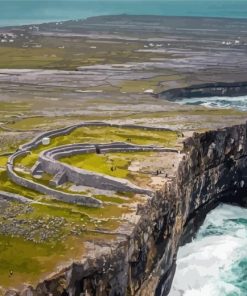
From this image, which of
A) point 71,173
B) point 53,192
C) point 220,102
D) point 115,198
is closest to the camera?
point 115,198

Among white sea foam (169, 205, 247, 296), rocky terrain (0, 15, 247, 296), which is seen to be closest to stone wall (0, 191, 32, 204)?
rocky terrain (0, 15, 247, 296)

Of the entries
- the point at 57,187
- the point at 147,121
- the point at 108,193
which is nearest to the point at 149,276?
the point at 108,193

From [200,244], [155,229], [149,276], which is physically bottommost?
[200,244]

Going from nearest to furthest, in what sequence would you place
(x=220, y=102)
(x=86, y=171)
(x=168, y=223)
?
(x=168, y=223), (x=86, y=171), (x=220, y=102)

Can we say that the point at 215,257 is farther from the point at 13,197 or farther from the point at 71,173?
the point at 13,197

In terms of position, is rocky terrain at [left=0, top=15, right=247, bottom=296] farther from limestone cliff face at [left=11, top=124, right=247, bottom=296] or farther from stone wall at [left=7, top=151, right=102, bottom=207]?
stone wall at [left=7, top=151, right=102, bottom=207]

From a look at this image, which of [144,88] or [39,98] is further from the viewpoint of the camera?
[144,88]

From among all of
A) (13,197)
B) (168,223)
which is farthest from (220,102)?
(13,197)

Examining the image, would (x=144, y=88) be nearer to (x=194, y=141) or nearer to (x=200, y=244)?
(x=194, y=141)
